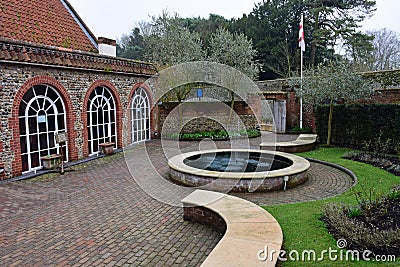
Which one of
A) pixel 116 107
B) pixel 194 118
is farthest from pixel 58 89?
pixel 194 118

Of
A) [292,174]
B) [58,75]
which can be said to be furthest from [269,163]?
[58,75]

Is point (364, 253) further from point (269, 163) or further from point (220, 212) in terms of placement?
point (269, 163)

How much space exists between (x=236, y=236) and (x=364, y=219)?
2.55 m

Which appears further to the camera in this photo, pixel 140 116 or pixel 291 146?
pixel 140 116

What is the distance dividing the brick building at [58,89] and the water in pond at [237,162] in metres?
5.32

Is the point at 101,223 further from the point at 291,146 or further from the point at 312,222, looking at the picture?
the point at 291,146

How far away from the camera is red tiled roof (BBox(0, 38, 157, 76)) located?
911 centimetres

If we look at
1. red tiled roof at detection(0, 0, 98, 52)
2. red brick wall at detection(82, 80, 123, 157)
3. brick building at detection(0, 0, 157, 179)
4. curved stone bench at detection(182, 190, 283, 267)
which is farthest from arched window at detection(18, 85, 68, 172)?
curved stone bench at detection(182, 190, 283, 267)

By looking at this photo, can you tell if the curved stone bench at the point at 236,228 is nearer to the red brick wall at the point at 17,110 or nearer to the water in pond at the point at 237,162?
the water in pond at the point at 237,162

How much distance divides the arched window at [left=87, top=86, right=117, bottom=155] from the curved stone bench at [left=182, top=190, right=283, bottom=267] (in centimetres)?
839

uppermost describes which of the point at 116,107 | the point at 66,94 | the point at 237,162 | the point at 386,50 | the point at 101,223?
the point at 386,50

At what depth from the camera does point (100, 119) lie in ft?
44.6

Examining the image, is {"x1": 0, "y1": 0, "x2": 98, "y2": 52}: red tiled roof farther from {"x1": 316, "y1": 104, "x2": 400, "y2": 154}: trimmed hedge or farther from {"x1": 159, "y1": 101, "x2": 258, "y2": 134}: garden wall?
{"x1": 316, "y1": 104, "x2": 400, "y2": 154}: trimmed hedge

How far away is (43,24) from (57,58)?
3.43 meters
